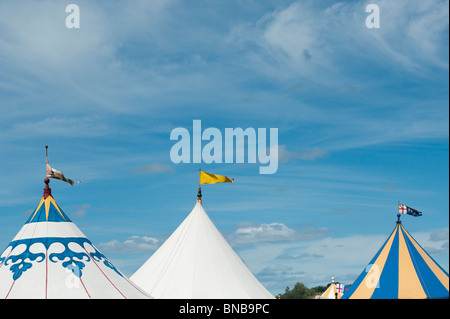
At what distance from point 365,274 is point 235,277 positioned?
7362 mm

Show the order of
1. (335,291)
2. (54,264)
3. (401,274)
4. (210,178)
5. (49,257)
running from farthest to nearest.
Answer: (335,291)
(210,178)
(401,274)
(49,257)
(54,264)

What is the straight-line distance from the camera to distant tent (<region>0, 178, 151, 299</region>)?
23.3 metres

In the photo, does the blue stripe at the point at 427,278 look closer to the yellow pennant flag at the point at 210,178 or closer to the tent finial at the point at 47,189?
the yellow pennant flag at the point at 210,178

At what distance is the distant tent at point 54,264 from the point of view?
2330 centimetres

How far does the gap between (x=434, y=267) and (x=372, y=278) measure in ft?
9.89

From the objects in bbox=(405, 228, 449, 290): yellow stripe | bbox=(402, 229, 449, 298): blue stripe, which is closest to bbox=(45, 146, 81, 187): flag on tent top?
bbox=(402, 229, 449, 298): blue stripe

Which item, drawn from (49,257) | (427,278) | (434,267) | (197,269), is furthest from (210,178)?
(49,257)

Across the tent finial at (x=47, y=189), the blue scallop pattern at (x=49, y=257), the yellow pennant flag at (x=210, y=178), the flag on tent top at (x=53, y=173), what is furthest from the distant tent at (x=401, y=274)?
the tent finial at (x=47, y=189)

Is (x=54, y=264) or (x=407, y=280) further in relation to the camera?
(x=407, y=280)

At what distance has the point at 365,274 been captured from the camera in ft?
112

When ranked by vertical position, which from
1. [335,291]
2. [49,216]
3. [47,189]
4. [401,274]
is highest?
[47,189]

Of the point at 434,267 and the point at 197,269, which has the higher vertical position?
→ the point at 434,267

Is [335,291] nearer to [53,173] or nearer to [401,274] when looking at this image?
[401,274]

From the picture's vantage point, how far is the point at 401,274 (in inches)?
1289
